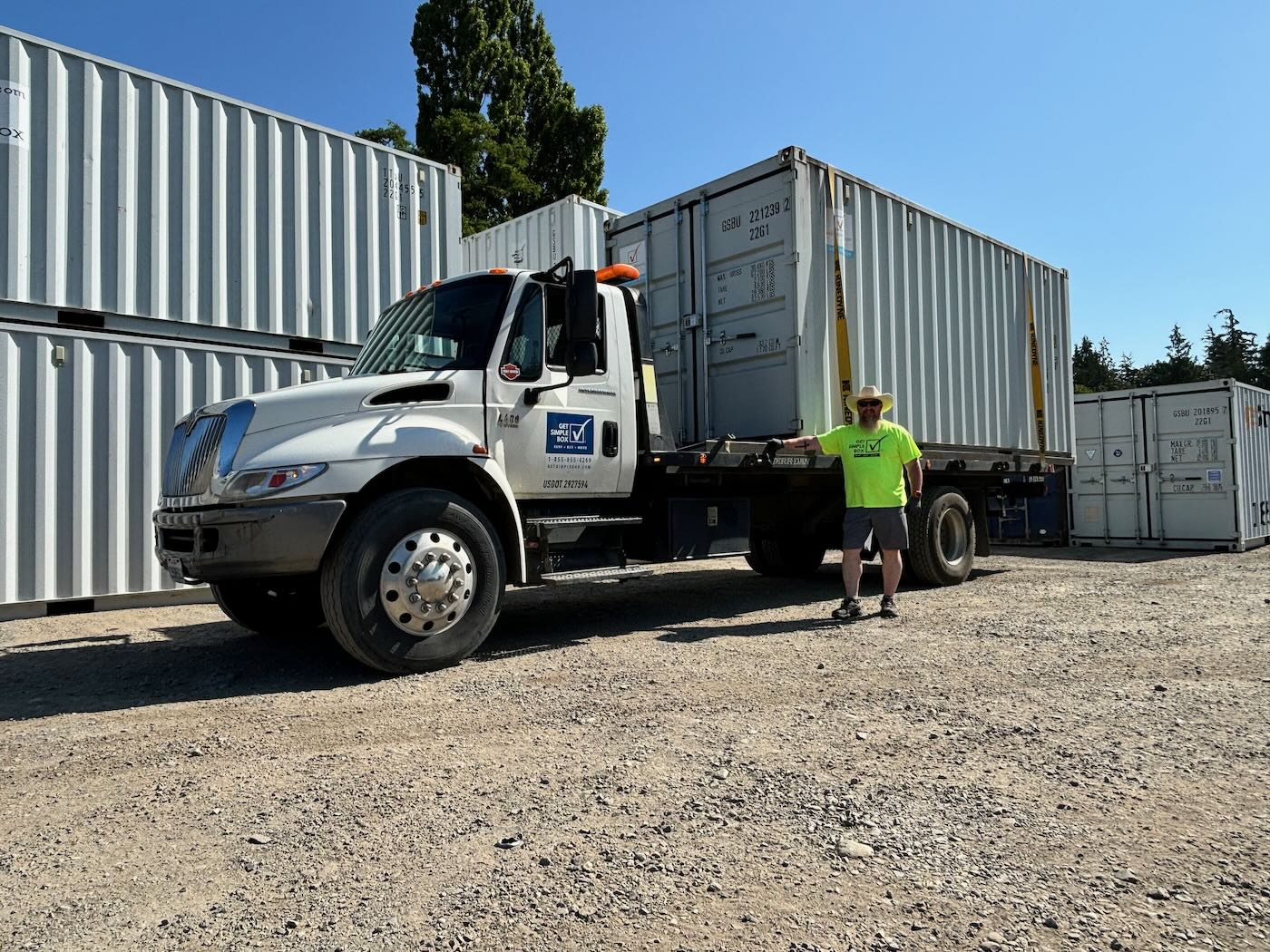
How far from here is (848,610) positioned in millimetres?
6410

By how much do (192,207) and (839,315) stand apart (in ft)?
18.8

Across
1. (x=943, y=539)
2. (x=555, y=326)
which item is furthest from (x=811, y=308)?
(x=943, y=539)

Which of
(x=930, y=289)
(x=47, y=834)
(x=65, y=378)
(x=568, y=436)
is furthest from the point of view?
(x=930, y=289)

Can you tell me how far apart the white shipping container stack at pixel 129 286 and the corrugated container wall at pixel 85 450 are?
0.04 ft

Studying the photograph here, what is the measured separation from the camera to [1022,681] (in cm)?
443

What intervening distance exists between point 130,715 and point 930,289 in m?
7.37

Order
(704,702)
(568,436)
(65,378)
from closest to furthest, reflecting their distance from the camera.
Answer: (704,702)
(568,436)
(65,378)

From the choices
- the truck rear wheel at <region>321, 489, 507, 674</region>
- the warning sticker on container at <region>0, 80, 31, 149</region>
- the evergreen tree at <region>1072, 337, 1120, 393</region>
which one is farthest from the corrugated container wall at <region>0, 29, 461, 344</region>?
the evergreen tree at <region>1072, 337, 1120, 393</region>

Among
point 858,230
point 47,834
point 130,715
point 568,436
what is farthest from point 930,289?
point 47,834

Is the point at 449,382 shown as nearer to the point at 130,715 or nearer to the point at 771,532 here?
the point at 130,715

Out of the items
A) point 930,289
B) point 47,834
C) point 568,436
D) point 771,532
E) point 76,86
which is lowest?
point 47,834

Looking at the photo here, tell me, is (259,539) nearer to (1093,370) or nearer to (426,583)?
(426,583)

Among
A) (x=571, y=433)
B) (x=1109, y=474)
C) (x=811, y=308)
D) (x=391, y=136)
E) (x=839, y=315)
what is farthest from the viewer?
(x=391, y=136)

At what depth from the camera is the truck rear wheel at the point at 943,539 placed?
26.4 feet
